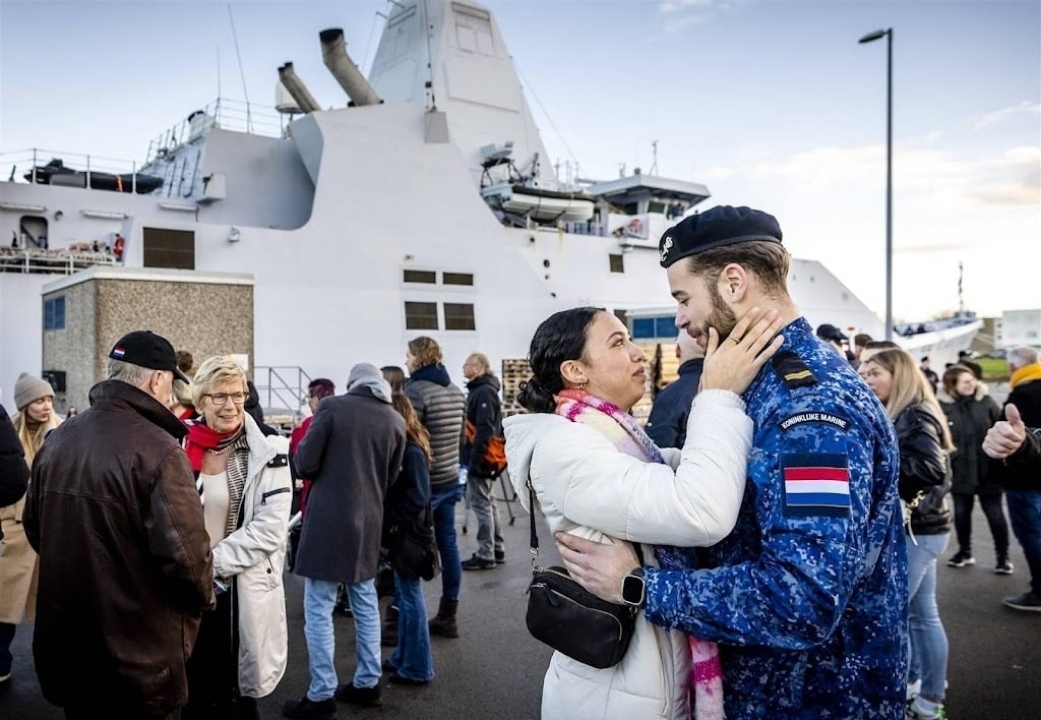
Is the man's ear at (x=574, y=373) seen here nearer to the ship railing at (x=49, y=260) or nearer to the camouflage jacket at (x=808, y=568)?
the camouflage jacket at (x=808, y=568)

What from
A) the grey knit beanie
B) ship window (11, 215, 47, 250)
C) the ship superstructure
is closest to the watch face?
the grey knit beanie

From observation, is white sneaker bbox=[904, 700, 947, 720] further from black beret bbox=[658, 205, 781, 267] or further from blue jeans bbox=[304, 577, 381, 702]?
black beret bbox=[658, 205, 781, 267]

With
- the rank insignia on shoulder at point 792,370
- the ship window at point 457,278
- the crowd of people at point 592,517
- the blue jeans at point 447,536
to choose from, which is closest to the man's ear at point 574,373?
the crowd of people at point 592,517

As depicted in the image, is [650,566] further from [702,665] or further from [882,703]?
[882,703]

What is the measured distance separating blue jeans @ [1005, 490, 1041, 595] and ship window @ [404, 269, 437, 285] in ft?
41.8

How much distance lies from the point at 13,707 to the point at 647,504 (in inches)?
175

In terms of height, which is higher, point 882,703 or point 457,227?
point 457,227

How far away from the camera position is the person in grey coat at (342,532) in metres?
4.01

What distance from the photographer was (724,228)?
5.40 feet

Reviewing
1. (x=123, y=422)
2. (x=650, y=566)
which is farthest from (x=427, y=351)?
(x=650, y=566)

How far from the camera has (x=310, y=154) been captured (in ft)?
53.7

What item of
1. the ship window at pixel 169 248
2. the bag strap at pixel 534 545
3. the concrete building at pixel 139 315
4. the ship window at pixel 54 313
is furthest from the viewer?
the ship window at pixel 169 248

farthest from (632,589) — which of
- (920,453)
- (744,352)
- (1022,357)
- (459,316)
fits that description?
(459,316)

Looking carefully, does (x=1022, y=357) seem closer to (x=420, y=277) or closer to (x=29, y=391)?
(x=29, y=391)
